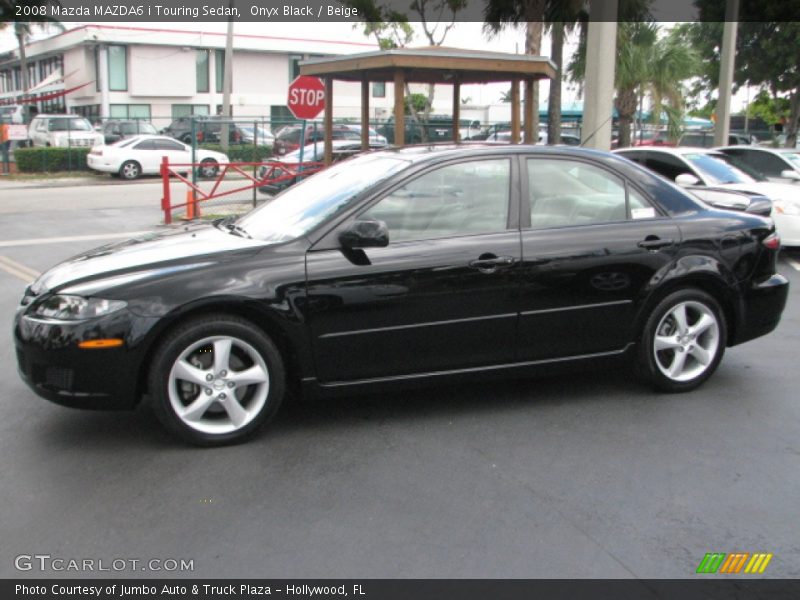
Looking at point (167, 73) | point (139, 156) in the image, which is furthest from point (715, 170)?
point (167, 73)

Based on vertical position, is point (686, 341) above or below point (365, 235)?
below

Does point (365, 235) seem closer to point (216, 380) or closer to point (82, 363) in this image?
point (216, 380)

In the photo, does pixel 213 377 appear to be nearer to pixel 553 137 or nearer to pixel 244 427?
pixel 244 427

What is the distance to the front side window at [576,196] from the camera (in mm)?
5121

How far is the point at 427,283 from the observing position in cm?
472

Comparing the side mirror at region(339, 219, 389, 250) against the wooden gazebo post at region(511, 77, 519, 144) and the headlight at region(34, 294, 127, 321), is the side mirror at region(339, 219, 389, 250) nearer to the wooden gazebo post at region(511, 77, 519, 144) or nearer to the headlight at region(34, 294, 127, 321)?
the headlight at region(34, 294, 127, 321)

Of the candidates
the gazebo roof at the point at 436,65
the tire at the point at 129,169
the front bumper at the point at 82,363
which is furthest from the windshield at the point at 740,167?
the tire at the point at 129,169

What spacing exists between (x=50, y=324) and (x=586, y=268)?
9.75ft

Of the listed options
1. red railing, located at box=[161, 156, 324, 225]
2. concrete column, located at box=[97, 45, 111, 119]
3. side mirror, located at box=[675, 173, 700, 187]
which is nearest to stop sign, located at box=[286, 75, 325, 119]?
red railing, located at box=[161, 156, 324, 225]

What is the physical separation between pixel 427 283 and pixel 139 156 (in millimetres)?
23913

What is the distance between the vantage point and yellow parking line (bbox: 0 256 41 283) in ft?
31.2
